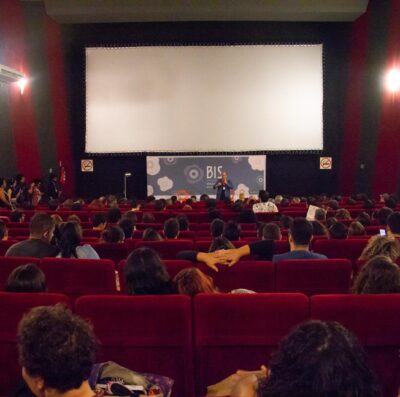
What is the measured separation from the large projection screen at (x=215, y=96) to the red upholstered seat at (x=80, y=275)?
11512 millimetres

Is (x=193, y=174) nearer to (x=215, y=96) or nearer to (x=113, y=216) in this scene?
(x=215, y=96)

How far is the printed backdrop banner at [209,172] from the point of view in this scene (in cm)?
1459

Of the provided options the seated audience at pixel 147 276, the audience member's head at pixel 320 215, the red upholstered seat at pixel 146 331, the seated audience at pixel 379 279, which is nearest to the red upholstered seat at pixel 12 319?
the red upholstered seat at pixel 146 331

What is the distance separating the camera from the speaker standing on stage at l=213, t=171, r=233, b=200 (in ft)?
43.2

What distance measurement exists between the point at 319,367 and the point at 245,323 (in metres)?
1.33

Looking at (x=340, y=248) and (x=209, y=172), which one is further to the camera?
(x=209, y=172)

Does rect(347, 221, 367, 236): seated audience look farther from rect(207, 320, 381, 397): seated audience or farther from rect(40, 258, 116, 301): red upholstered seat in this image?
rect(207, 320, 381, 397): seated audience

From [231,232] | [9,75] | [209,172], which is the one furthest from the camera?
[209,172]

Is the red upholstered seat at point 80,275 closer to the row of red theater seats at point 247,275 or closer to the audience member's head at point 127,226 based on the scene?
the row of red theater seats at point 247,275

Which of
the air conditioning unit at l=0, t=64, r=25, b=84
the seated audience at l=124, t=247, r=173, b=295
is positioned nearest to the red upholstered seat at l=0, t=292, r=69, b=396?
the seated audience at l=124, t=247, r=173, b=295

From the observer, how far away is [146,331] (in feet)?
7.86

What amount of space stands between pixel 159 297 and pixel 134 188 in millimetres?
13114

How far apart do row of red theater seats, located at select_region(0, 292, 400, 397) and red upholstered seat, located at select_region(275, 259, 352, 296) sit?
1068 millimetres

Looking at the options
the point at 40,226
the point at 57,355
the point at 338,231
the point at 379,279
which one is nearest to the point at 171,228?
the point at 40,226
